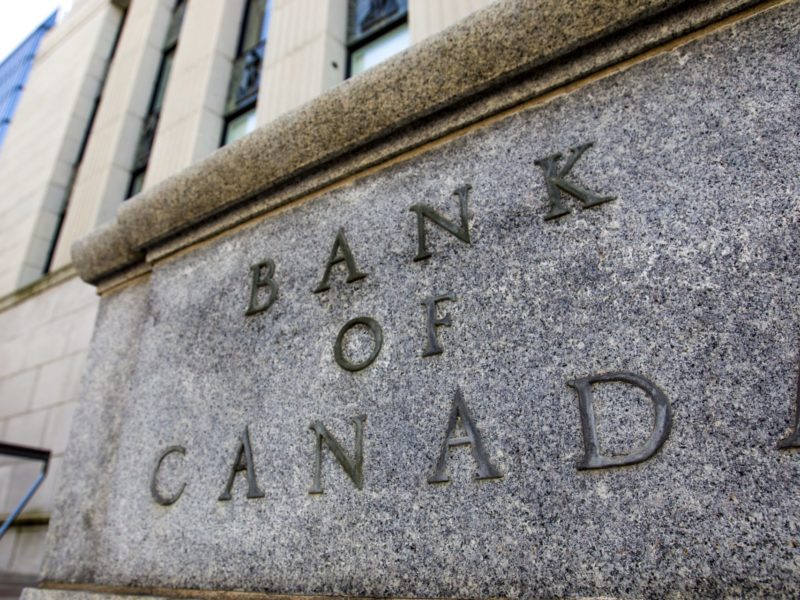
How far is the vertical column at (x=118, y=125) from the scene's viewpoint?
340 inches

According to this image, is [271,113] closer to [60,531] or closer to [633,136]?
[60,531]

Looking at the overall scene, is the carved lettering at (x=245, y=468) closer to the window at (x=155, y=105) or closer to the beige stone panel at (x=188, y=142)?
the beige stone panel at (x=188, y=142)

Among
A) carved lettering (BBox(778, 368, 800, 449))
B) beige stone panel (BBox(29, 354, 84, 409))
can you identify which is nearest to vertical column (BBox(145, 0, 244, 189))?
beige stone panel (BBox(29, 354, 84, 409))

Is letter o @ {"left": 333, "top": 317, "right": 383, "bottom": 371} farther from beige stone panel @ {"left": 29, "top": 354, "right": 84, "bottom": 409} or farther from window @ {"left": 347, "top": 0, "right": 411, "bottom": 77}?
beige stone panel @ {"left": 29, "top": 354, "right": 84, "bottom": 409}

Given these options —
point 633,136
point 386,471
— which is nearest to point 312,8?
point 633,136

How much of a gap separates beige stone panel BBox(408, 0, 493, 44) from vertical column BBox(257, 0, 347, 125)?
1.18m

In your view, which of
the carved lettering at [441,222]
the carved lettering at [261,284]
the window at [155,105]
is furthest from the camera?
the window at [155,105]

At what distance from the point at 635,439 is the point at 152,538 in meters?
2.17

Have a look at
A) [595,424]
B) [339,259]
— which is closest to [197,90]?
[339,259]

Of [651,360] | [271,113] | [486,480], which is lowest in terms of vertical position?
[486,480]

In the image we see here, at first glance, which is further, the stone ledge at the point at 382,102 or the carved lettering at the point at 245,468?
the carved lettering at the point at 245,468

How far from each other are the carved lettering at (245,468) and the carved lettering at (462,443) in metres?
0.84

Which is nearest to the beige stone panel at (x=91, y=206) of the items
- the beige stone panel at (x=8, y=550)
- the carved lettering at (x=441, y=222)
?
the beige stone panel at (x=8, y=550)

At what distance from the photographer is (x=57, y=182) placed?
9703 millimetres
